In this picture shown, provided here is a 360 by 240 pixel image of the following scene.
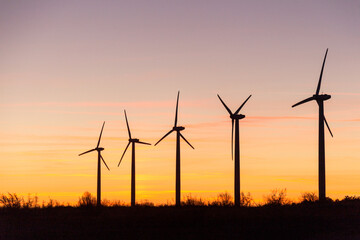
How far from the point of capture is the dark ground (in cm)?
5828

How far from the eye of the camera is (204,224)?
6600 centimetres

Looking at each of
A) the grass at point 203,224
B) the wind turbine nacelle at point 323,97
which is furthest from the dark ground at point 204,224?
the wind turbine nacelle at point 323,97

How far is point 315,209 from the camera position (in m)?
71.3

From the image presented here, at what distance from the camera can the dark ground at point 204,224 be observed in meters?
58.3

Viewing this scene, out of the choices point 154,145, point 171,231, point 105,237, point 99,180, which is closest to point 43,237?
point 105,237

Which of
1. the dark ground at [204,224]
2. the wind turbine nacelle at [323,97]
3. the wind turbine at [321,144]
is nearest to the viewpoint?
the dark ground at [204,224]

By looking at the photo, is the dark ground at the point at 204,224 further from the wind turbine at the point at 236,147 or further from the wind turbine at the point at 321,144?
the wind turbine at the point at 236,147

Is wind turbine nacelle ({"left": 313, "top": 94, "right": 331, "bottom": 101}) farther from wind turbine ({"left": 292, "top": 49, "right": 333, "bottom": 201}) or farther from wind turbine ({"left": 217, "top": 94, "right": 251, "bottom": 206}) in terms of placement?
wind turbine ({"left": 217, "top": 94, "right": 251, "bottom": 206})

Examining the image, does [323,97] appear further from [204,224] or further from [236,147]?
[204,224]

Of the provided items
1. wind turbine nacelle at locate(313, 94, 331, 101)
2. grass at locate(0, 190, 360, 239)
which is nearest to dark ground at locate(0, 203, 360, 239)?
grass at locate(0, 190, 360, 239)

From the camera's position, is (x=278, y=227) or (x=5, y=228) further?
(x=5, y=228)

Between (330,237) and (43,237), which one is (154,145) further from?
(330,237)

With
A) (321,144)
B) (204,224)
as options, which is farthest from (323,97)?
(204,224)

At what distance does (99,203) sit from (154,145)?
40.6 ft
